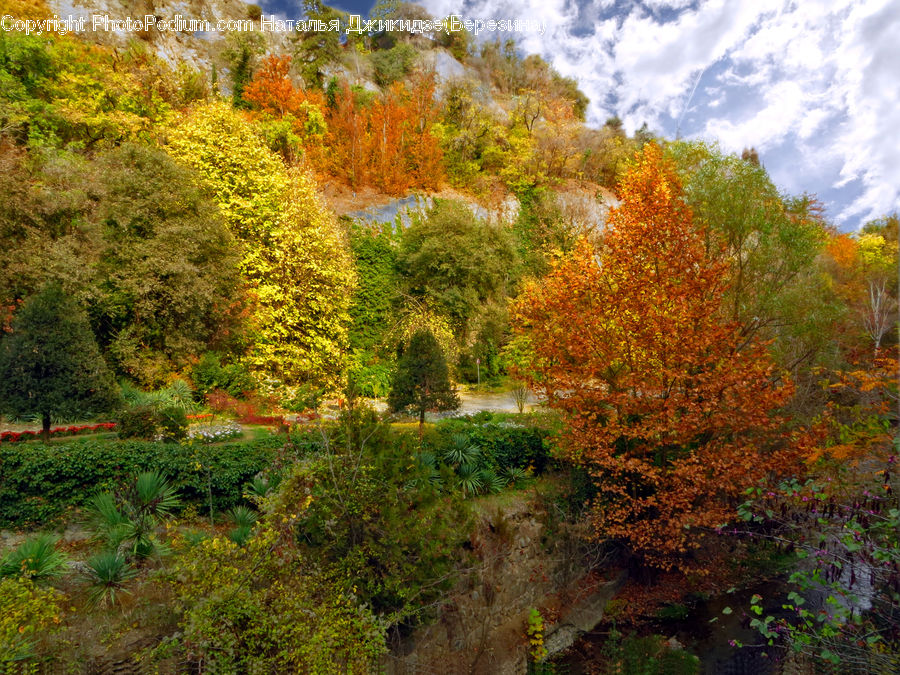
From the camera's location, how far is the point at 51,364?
8.76 metres

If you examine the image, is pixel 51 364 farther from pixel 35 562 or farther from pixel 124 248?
pixel 124 248

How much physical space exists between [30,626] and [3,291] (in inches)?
444

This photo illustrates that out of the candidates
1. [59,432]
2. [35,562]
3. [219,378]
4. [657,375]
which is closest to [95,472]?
[35,562]

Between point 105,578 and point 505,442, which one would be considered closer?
point 105,578

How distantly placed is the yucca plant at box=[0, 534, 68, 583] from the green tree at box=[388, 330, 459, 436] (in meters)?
6.81

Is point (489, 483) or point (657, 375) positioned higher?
point (657, 375)

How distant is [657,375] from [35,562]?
1046 centimetres

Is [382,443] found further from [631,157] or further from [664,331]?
[631,157]

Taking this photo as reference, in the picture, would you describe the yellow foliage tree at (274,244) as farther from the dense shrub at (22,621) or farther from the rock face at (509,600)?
the dense shrub at (22,621)

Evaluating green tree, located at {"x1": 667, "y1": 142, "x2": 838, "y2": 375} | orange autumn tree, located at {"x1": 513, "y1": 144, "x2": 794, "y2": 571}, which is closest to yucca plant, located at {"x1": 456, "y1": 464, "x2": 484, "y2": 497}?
orange autumn tree, located at {"x1": 513, "y1": 144, "x2": 794, "y2": 571}

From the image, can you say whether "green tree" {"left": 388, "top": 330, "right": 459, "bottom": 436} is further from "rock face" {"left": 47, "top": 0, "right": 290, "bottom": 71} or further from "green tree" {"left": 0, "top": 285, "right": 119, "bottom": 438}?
"rock face" {"left": 47, "top": 0, "right": 290, "bottom": 71}

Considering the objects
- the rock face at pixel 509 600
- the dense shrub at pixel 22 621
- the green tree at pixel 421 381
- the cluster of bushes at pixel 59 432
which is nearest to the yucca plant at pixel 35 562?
the dense shrub at pixel 22 621

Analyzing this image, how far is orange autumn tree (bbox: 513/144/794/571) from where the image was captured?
8.02 meters

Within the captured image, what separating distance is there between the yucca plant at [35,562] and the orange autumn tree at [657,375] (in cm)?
869
